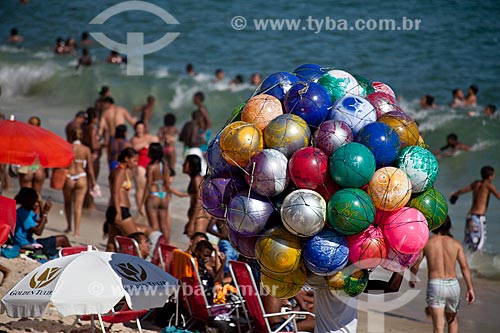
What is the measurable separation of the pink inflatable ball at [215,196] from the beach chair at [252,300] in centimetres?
184

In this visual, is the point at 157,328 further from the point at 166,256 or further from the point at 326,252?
the point at 326,252

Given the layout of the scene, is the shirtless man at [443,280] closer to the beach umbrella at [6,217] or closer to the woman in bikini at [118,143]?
the beach umbrella at [6,217]

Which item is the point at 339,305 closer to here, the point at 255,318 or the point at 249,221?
the point at 249,221

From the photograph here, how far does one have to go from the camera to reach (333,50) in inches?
983

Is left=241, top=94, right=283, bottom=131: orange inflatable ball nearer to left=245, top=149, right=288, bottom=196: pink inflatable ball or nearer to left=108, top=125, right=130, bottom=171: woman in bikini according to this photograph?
left=245, top=149, right=288, bottom=196: pink inflatable ball

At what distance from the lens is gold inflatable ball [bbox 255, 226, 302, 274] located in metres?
5.85

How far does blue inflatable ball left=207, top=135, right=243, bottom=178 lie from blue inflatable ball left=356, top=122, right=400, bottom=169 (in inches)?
33.1

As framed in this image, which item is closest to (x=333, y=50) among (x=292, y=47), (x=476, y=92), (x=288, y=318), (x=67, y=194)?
(x=292, y=47)

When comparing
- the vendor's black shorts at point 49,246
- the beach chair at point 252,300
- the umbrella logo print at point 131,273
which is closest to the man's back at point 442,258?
the beach chair at point 252,300

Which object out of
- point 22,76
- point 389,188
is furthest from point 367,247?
point 22,76

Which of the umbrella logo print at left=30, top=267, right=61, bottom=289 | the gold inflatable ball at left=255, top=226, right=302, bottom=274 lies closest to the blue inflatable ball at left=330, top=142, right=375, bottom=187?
the gold inflatable ball at left=255, top=226, right=302, bottom=274

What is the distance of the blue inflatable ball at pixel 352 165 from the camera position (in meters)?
5.72

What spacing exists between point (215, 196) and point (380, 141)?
45.4 inches

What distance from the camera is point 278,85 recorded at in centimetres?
632
